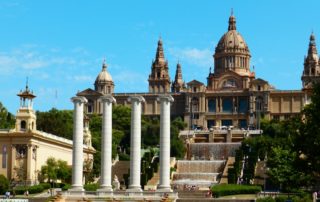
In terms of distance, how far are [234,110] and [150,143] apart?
4563 cm

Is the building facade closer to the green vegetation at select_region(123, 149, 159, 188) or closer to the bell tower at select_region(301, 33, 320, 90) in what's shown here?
Result: the bell tower at select_region(301, 33, 320, 90)

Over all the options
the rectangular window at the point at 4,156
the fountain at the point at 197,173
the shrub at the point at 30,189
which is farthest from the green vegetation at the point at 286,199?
the rectangular window at the point at 4,156

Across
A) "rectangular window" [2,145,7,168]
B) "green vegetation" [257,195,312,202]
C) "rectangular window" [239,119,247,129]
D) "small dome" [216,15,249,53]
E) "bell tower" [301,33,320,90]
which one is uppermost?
"small dome" [216,15,249,53]

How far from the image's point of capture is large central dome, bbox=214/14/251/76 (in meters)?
189

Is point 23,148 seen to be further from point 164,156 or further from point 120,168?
point 164,156

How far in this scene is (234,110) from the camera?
17475 centimetres

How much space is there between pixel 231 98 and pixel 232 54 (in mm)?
16387

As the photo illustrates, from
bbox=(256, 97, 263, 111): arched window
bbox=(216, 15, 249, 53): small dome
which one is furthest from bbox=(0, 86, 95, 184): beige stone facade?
bbox=(216, 15, 249, 53): small dome

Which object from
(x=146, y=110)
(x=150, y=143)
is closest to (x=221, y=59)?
(x=146, y=110)

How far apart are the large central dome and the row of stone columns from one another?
5014 inches

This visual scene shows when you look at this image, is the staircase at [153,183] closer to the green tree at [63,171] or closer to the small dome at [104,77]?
the green tree at [63,171]

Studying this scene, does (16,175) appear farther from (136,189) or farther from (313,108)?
(313,108)

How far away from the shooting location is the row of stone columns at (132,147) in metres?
59.0

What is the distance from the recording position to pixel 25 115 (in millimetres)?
86125
